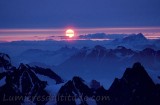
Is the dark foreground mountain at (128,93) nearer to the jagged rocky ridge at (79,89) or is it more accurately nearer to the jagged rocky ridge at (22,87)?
the jagged rocky ridge at (79,89)

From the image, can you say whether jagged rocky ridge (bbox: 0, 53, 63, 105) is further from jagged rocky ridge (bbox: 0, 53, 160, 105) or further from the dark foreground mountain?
the dark foreground mountain

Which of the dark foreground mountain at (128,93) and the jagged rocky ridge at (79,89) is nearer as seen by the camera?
the jagged rocky ridge at (79,89)

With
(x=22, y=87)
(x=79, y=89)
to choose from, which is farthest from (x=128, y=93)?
(x=22, y=87)

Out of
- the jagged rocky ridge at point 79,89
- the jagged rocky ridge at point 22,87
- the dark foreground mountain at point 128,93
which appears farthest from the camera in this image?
the dark foreground mountain at point 128,93

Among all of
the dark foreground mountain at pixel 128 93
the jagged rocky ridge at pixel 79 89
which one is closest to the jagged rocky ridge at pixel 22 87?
the jagged rocky ridge at pixel 79 89

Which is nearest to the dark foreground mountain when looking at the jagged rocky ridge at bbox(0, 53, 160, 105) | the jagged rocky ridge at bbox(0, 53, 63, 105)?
the jagged rocky ridge at bbox(0, 53, 160, 105)

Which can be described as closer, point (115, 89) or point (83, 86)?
point (83, 86)

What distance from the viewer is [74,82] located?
37.3 m

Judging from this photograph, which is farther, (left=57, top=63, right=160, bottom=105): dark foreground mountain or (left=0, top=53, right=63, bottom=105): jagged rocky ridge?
(left=57, top=63, right=160, bottom=105): dark foreground mountain

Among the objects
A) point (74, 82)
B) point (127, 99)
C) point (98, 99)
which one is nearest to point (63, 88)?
point (74, 82)

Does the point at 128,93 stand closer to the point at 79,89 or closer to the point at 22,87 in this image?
the point at 79,89

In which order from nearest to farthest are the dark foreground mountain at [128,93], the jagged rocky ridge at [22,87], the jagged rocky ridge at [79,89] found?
1. the jagged rocky ridge at [22,87]
2. the jagged rocky ridge at [79,89]
3. the dark foreground mountain at [128,93]

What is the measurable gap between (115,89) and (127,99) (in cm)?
183

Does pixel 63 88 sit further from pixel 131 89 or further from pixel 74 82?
pixel 131 89
